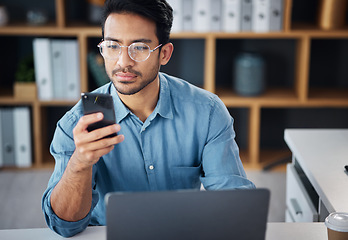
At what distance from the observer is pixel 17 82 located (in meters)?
3.36

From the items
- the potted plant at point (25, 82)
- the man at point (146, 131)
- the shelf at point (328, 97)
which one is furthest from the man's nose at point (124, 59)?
the shelf at point (328, 97)

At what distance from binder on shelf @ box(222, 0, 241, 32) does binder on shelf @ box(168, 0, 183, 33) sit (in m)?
0.26

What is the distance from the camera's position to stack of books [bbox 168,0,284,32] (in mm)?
3207

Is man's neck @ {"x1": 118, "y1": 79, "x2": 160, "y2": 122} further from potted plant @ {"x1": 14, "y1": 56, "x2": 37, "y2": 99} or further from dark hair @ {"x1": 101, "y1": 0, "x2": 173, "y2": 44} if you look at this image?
potted plant @ {"x1": 14, "y1": 56, "x2": 37, "y2": 99}

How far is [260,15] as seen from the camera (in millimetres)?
3219

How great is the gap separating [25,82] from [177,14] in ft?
3.38

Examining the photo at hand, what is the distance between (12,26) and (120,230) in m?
2.44

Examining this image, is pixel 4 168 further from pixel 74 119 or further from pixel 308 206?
pixel 308 206

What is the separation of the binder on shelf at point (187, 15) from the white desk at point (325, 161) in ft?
4.35

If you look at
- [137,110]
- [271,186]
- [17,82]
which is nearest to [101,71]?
[17,82]

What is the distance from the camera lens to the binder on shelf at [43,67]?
326 cm

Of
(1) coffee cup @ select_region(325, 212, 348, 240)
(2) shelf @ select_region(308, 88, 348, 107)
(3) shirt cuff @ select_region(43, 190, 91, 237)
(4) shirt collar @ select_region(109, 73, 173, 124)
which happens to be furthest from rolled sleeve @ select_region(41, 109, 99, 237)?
(2) shelf @ select_region(308, 88, 348, 107)

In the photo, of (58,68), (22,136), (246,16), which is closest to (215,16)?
(246,16)

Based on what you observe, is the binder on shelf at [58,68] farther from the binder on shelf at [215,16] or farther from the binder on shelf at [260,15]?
the binder on shelf at [260,15]
